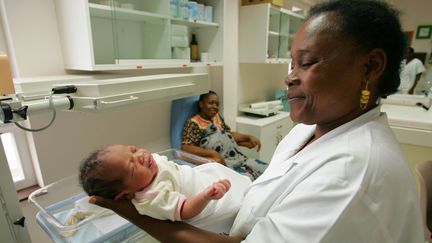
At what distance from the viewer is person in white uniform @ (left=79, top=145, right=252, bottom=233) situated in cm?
84

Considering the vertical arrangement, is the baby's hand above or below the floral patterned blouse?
above

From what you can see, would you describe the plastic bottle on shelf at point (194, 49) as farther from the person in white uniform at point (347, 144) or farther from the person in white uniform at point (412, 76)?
the person in white uniform at point (412, 76)

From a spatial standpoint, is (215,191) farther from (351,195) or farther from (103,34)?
(103,34)

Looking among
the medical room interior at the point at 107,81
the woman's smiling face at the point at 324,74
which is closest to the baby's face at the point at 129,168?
the medical room interior at the point at 107,81

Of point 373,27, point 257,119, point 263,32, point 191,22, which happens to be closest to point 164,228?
point 373,27

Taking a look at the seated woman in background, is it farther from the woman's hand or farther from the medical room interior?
the medical room interior

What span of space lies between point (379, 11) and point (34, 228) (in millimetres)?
2003

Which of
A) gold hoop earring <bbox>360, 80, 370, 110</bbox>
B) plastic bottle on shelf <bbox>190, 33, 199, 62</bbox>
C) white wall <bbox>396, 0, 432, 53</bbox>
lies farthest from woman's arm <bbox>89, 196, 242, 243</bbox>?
white wall <bbox>396, 0, 432, 53</bbox>

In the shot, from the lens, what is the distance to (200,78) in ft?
4.75

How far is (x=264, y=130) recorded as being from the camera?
2566 millimetres

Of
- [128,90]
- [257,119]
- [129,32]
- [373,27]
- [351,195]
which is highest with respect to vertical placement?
[129,32]

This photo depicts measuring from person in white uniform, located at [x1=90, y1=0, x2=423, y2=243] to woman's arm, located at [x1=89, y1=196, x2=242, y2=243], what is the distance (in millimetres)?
183

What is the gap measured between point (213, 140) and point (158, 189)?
118 centimetres

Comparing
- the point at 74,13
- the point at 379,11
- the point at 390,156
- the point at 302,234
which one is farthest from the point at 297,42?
the point at 74,13
